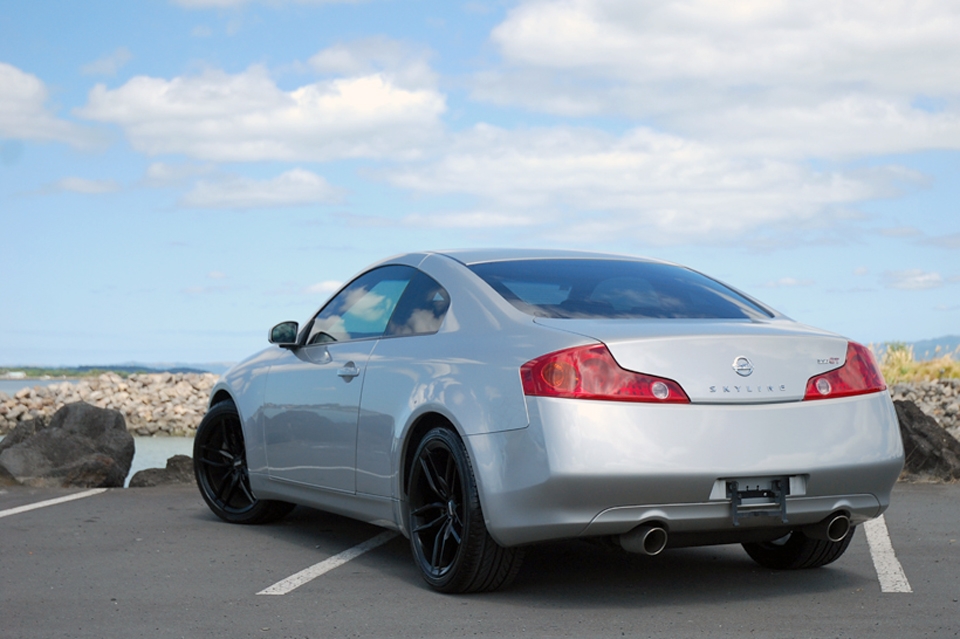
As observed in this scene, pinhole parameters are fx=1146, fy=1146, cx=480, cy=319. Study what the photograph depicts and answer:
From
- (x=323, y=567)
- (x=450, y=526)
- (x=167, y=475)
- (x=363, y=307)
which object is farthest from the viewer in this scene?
(x=167, y=475)

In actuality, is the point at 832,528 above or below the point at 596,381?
below

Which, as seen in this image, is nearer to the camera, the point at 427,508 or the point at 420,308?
the point at 427,508

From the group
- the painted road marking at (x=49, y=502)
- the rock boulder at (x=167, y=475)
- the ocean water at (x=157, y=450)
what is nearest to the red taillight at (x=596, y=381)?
the painted road marking at (x=49, y=502)

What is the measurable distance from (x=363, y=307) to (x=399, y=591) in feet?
5.87

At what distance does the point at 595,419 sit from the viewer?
465 cm

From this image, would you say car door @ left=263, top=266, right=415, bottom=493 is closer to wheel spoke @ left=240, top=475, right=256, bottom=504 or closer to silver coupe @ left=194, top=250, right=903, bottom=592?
silver coupe @ left=194, top=250, right=903, bottom=592

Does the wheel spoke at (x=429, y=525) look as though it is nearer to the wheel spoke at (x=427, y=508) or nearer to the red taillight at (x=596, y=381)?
the wheel spoke at (x=427, y=508)

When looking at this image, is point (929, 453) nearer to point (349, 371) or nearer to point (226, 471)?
point (226, 471)

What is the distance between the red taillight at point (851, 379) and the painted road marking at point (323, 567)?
8.45 feet

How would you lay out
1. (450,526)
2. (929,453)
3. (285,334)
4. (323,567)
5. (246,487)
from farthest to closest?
1. (929,453)
2. (246,487)
3. (285,334)
4. (323,567)
5. (450,526)

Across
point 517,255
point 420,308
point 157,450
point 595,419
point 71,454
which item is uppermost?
point 517,255

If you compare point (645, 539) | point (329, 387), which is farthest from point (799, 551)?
point (329, 387)

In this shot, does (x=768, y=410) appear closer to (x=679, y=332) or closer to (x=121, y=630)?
(x=679, y=332)

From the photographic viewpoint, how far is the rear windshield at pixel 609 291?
17.5 ft
